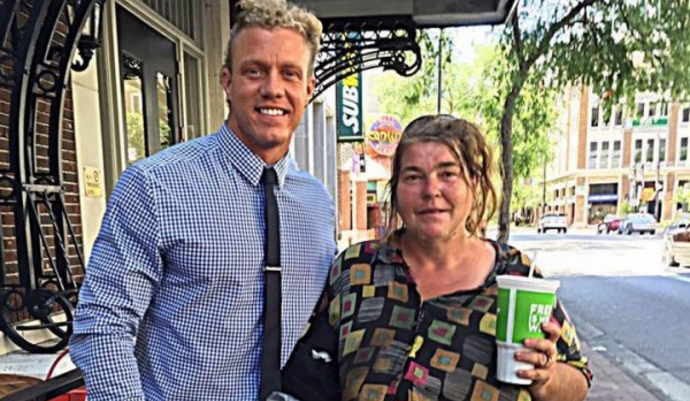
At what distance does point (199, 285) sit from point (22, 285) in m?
1.85

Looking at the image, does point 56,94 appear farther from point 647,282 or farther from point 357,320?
point 647,282

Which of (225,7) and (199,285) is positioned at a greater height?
(225,7)

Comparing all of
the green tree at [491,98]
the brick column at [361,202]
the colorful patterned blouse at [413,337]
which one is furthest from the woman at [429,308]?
the brick column at [361,202]

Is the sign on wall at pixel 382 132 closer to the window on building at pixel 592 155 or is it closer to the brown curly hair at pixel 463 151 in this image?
the brown curly hair at pixel 463 151

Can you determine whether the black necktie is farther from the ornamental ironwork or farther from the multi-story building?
the multi-story building

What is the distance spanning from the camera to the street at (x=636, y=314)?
4992 millimetres

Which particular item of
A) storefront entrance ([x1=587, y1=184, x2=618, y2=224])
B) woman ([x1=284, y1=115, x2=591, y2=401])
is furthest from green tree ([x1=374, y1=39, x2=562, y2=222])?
storefront entrance ([x1=587, y1=184, x2=618, y2=224])

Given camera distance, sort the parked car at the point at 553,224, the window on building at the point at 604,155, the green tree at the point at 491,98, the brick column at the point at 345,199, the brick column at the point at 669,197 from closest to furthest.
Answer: the green tree at the point at 491,98 → the brick column at the point at 345,199 → the parked car at the point at 553,224 → the brick column at the point at 669,197 → the window on building at the point at 604,155

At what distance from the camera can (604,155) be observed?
1821 inches

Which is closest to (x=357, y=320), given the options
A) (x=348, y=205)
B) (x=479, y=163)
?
(x=479, y=163)

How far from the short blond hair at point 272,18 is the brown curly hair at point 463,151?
0.39 metres

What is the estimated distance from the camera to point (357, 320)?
132 centimetres

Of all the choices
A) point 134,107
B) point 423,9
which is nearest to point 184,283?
point 134,107

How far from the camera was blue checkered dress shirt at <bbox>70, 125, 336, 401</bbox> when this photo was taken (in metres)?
1.07
